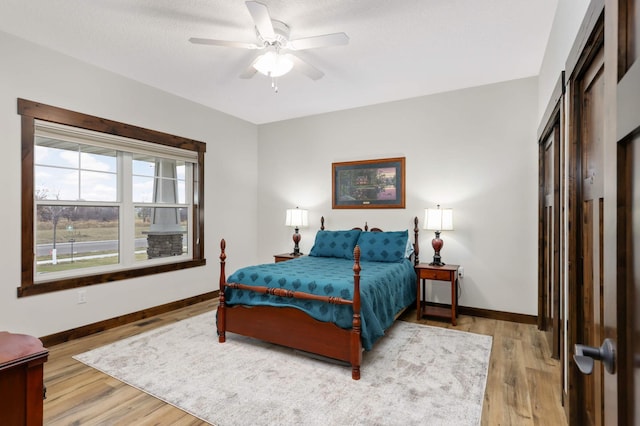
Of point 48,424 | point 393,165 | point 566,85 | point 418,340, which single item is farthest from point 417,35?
point 48,424

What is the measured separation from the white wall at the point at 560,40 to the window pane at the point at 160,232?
4.34 m

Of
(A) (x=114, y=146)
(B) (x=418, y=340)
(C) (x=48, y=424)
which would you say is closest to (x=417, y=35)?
(B) (x=418, y=340)

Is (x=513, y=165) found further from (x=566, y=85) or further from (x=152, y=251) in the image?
(x=152, y=251)

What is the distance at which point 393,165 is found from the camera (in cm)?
455

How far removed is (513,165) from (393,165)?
1.42m

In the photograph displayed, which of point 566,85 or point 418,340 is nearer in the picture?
point 566,85

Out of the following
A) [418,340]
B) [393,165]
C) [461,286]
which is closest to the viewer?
[418,340]

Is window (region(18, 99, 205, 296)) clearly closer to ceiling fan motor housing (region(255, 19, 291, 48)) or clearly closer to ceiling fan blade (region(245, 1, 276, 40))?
ceiling fan motor housing (region(255, 19, 291, 48))

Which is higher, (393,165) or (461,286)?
(393,165)

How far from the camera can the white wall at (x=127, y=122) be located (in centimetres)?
291

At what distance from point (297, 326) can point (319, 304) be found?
0.95 feet

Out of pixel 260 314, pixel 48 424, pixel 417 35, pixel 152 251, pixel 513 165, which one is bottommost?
pixel 48 424

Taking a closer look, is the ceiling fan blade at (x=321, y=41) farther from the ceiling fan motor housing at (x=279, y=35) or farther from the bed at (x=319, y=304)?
the bed at (x=319, y=304)

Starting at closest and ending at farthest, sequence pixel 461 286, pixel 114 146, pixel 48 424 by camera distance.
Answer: pixel 48 424, pixel 114 146, pixel 461 286
